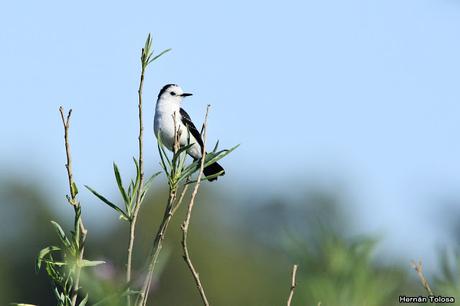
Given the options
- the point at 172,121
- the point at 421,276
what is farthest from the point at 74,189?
the point at 172,121

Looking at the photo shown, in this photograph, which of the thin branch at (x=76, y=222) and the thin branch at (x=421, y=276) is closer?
the thin branch at (x=421, y=276)

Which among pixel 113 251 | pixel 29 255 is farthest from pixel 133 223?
pixel 29 255

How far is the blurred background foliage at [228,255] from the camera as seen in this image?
189 cm

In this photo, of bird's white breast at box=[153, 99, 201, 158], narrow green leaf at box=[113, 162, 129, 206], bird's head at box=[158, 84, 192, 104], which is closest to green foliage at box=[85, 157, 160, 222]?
narrow green leaf at box=[113, 162, 129, 206]

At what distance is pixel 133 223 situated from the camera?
99.9 inches

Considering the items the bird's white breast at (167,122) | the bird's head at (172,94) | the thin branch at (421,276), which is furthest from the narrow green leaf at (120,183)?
the bird's head at (172,94)

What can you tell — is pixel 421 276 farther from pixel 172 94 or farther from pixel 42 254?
pixel 172 94

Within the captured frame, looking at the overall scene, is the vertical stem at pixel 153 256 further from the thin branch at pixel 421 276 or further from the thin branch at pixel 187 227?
the thin branch at pixel 421 276

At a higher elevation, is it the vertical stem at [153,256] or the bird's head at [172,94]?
the vertical stem at [153,256]

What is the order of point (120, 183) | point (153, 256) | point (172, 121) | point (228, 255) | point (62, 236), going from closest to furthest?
1. point (153, 256)
2. point (62, 236)
3. point (120, 183)
4. point (172, 121)
5. point (228, 255)

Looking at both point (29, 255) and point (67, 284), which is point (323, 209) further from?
point (29, 255)

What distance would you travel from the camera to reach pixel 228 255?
77.6m

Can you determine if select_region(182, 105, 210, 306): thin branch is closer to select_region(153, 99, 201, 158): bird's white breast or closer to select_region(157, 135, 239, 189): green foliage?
select_region(157, 135, 239, 189): green foliage

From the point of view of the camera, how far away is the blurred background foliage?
6.20 ft
